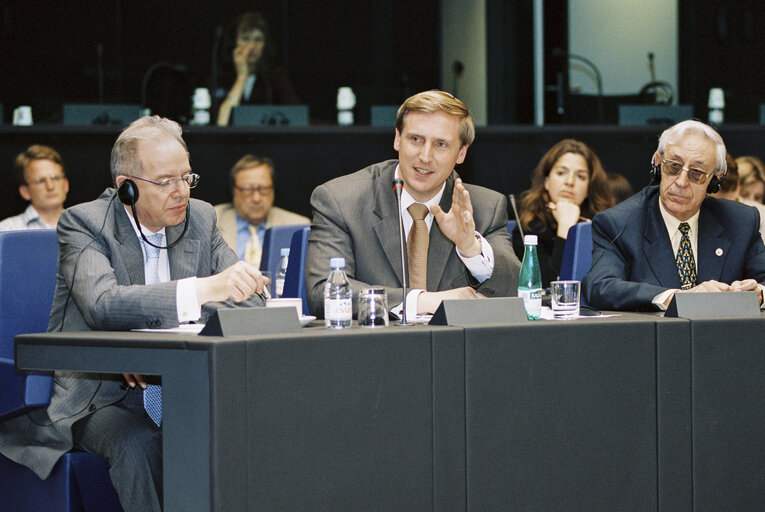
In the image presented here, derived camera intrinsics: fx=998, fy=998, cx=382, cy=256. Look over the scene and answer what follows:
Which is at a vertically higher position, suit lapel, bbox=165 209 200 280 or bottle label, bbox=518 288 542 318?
suit lapel, bbox=165 209 200 280

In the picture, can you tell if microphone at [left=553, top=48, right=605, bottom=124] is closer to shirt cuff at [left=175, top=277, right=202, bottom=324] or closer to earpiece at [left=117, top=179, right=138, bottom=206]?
earpiece at [left=117, top=179, right=138, bottom=206]

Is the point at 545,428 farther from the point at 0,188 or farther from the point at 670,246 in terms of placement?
the point at 0,188

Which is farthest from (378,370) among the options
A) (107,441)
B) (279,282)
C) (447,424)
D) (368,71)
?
(368,71)

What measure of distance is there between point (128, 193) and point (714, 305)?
135cm

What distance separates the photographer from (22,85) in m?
8.14

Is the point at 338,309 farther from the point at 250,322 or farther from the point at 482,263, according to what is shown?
the point at 482,263

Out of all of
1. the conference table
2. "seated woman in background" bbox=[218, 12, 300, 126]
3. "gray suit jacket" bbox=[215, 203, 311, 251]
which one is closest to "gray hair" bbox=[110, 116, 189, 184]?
the conference table

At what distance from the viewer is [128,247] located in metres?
2.35

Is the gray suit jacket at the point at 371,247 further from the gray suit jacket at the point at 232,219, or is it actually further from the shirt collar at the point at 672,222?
the gray suit jacket at the point at 232,219

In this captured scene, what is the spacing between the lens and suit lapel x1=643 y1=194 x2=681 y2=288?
9.17ft

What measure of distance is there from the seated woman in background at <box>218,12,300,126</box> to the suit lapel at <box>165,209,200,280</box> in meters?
4.59

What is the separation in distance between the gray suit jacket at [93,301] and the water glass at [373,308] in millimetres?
396

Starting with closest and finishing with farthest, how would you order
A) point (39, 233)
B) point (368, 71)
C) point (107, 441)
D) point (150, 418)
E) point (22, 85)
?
point (107, 441) → point (150, 418) → point (39, 233) → point (22, 85) → point (368, 71)

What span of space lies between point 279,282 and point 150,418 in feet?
5.22
